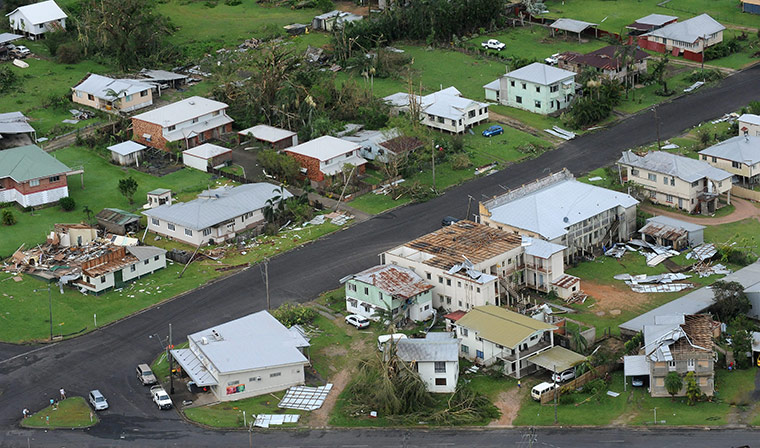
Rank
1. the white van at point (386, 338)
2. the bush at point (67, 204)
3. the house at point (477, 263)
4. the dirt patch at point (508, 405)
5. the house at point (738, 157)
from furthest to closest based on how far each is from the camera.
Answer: the bush at point (67, 204), the house at point (738, 157), the house at point (477, 263), the white van at point (386, 338), the dirt patch at point (508, 405)

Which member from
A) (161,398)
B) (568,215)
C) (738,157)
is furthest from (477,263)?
(738,157)

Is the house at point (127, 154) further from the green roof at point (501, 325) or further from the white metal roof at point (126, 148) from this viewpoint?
the green roof at point (501, 325)

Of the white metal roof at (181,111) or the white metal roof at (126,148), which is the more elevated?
the white metal roof at (181,111)

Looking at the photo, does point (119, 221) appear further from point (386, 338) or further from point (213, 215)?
point (386, 338)

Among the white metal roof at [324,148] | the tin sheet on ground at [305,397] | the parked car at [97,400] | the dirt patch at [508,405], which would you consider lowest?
the dirt patch at [508,405]

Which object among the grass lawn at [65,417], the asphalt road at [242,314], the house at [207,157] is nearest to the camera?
the asphalt road at [242,314]

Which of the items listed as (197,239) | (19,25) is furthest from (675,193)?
(19,25)

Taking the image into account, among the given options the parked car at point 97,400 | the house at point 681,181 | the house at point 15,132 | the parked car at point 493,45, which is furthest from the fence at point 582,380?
the parked car at point 493,45

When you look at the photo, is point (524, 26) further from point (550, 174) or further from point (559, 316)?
point (559, 316)
